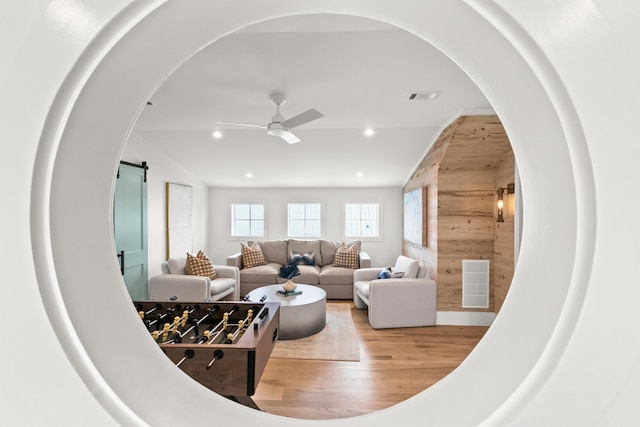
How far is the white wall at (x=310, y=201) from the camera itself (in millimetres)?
6559

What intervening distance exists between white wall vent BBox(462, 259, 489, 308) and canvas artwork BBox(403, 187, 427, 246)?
0.72 m

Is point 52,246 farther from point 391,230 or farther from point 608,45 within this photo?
point 391,230

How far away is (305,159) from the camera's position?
5.27 metres

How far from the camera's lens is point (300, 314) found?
369cm

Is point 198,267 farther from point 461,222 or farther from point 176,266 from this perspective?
point 461,222

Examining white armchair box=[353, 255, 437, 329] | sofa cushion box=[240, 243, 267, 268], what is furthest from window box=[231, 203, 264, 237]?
white armchair box=[353, 255, 437, 329]

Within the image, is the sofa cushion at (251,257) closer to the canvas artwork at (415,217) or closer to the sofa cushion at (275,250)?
the sofa cushion at (275,250)

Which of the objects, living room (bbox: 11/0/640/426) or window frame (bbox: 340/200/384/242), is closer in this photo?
living room (bbox: 11/0/640/426)

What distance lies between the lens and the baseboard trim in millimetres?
4035

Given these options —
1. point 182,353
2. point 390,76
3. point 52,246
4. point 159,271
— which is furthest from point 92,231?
point 159,271

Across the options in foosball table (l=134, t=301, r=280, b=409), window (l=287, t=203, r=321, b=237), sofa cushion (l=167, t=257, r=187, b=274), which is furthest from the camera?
window (l=287, t=203, r=321, b=237)

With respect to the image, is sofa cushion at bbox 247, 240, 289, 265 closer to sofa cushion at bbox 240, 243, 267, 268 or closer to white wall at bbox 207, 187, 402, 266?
sofa cushion at bbox 240, 243, 267, 268

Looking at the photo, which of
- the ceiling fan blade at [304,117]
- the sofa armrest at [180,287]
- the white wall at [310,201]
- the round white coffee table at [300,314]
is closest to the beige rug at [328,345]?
the round white coffee table at [300,314]

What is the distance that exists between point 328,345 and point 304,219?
3.65m
